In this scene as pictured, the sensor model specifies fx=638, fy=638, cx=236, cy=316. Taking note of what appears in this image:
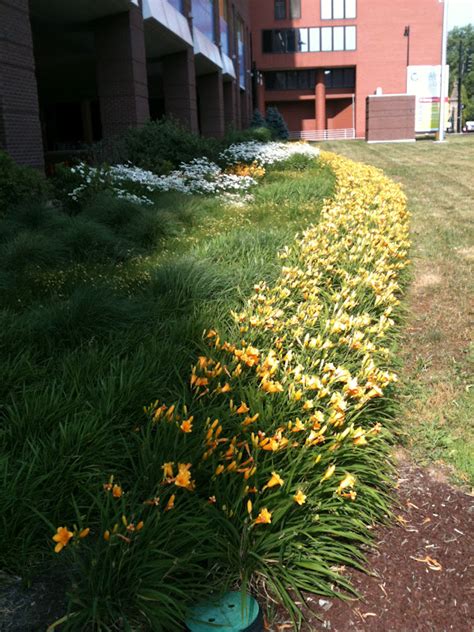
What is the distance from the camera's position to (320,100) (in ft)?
190

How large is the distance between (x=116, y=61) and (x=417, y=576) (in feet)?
53.7

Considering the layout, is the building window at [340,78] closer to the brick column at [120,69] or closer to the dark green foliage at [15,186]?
the brick column at [120,69]

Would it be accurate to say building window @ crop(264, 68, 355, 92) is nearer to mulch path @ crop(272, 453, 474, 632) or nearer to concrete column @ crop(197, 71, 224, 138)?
concrete column @ crop(197, 71, 224, 138)

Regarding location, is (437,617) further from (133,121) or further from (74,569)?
(133,121)

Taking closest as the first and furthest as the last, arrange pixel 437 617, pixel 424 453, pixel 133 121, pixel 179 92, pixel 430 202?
pixel 437 617, pixel 424 453, pixel 430 202, pixel 133 121, pixel 179 92

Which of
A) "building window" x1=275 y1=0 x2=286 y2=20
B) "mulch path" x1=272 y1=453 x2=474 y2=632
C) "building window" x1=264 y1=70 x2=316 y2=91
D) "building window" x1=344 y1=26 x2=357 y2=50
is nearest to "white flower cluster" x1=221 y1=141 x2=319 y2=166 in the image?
"mulch path" x1=272 y1=453 x2=474 y2=632

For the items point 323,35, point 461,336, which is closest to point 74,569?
point 461,336

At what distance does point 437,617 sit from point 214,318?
266 centimetres

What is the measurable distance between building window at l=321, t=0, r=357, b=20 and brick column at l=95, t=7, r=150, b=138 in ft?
143

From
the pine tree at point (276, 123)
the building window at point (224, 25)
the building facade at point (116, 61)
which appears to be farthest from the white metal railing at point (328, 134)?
the building window at point (224, 25)

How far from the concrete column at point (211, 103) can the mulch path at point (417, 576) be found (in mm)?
29761

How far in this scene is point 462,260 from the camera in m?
8.12

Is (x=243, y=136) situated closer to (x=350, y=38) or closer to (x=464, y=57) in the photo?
(x=350, y=38)

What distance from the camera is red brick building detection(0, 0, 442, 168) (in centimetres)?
1217
